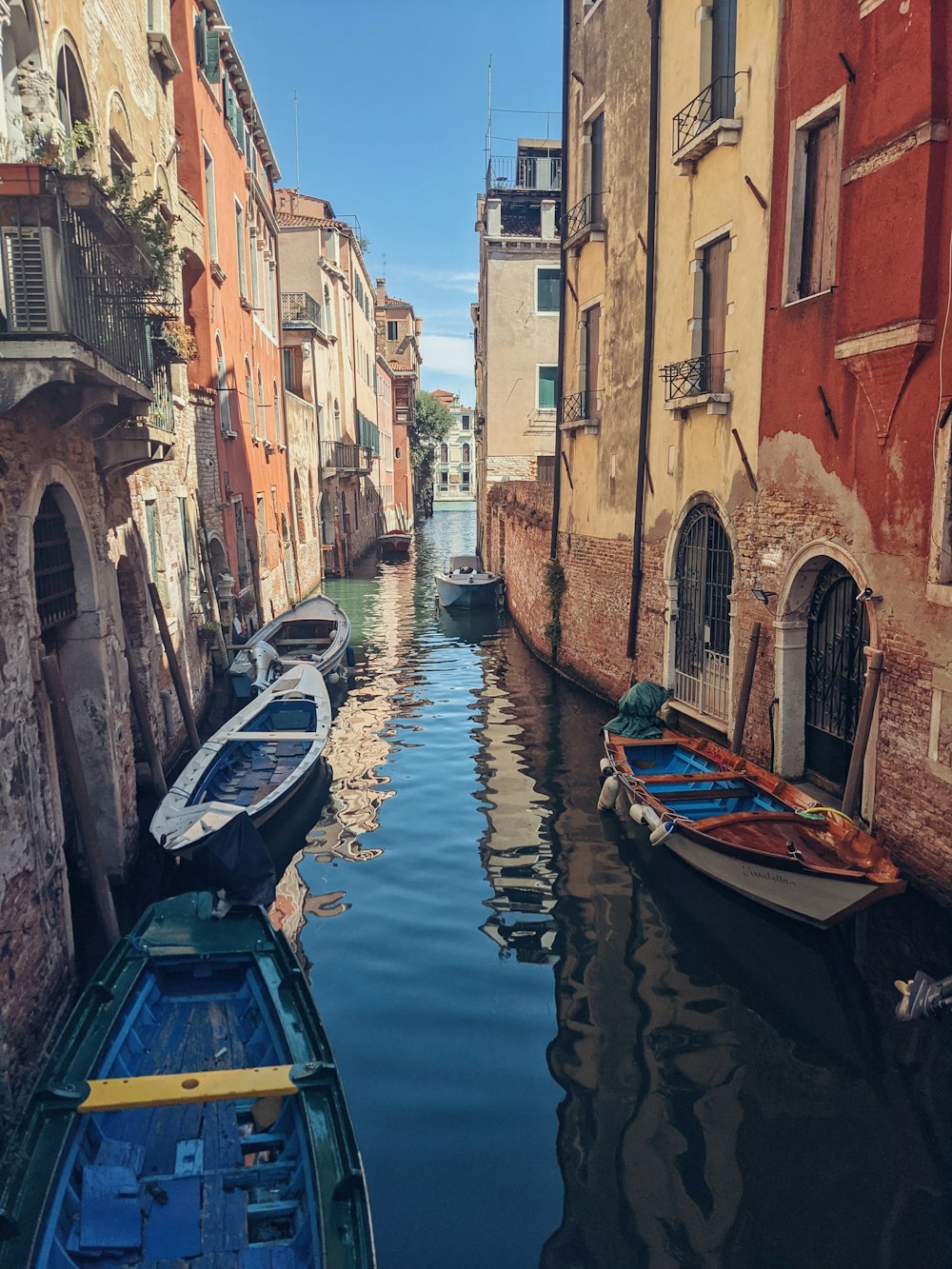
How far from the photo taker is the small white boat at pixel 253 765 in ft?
26.6

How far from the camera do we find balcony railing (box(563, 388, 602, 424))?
548 inches

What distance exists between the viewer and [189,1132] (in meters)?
4.56

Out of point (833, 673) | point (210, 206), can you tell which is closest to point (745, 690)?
point (833, 673)

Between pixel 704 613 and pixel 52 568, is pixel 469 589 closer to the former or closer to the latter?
pixel 704 613

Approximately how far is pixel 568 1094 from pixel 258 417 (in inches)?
674

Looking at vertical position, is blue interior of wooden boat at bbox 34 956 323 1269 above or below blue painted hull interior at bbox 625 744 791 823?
below

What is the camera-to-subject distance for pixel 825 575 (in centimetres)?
866

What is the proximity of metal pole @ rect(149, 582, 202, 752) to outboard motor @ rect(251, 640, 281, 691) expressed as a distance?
7.48ft

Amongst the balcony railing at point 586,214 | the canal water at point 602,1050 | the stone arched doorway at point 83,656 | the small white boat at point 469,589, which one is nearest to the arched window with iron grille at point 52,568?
the stone arched doorway at point 83,656

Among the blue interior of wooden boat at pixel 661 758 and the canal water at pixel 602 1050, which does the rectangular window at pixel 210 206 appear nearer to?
the canal water at pixel 602 1050

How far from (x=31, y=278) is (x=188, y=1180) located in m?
4.90

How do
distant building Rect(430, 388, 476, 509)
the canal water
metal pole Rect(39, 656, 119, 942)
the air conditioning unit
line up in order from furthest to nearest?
distant building Rect(430, 388, 476, 509) < metal pole Rect(39, 656, 119, 942) < the air conditioning unit < the canal water

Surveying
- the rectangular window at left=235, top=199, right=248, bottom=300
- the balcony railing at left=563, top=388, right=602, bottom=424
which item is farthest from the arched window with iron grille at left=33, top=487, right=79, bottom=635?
the rectangular window at left=235, top=199, right=248, bottom=300

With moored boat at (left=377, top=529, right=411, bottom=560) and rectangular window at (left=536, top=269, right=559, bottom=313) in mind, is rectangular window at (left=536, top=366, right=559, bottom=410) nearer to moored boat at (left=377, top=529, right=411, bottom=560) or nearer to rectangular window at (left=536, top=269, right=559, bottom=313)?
rectangular window at (left=536, top=269, right=559, bottom=313)
